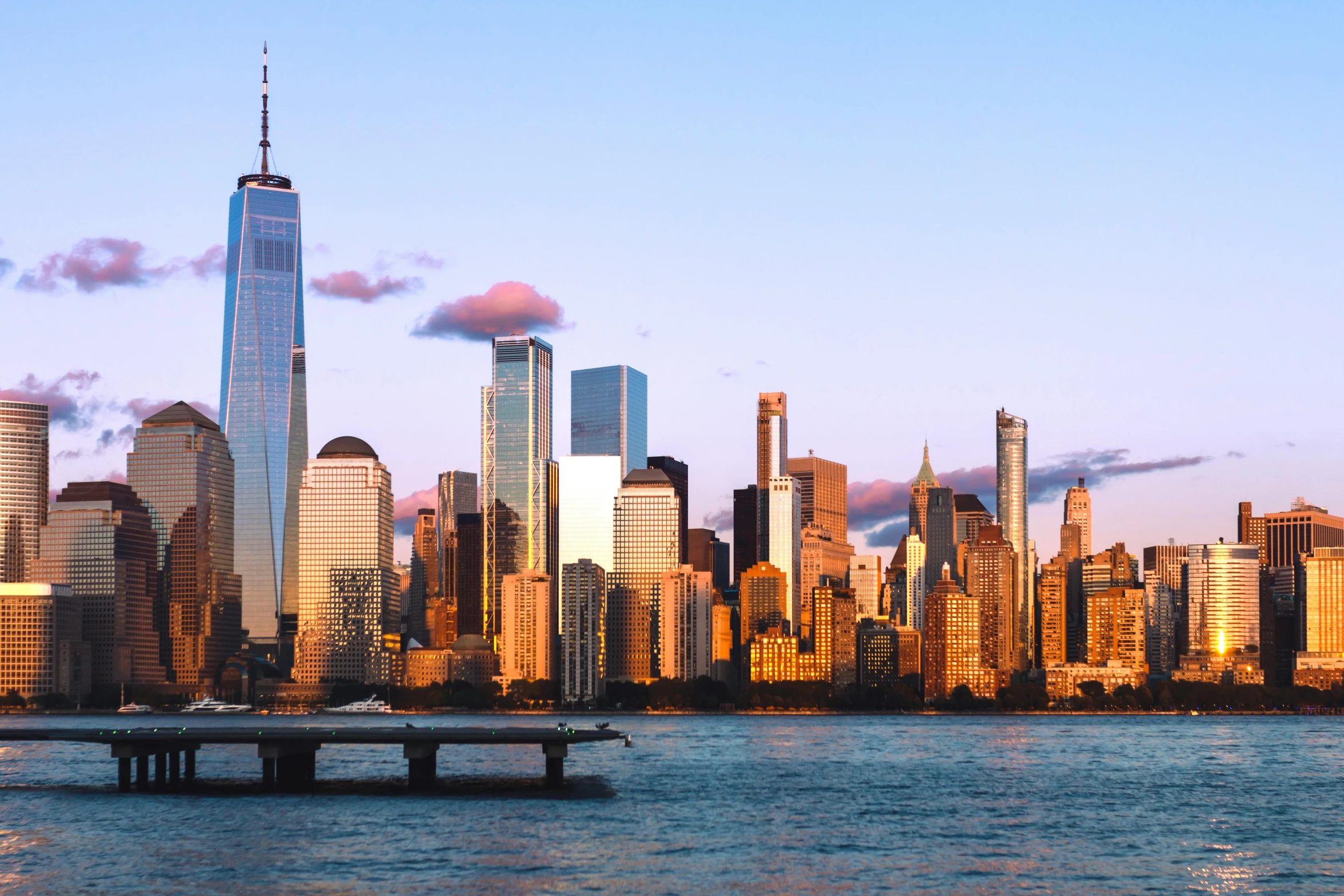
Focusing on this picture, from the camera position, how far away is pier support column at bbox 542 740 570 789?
122938mm

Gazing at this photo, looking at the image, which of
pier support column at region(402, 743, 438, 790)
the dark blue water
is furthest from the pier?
the dark blue water

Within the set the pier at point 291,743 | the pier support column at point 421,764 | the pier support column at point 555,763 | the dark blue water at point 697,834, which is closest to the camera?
the dark blue water at point 697,834

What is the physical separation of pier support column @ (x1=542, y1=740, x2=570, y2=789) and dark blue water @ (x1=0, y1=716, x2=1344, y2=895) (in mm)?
2801

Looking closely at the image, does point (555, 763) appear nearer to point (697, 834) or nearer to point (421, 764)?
point (421, 764)

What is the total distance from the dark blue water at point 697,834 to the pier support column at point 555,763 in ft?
9.19

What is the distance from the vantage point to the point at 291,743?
123 metres

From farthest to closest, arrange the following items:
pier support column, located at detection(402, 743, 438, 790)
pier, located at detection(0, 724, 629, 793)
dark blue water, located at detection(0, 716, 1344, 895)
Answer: pier support column, located at detection(402, 743, 438, 790)
pier, located at detection(0, 724, 629, 793)
dark blue water, located at detection(0, 716, 1344, 895)

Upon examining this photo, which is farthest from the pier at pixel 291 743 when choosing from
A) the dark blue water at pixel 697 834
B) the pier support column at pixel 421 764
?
the dark blue water at pixel 697 834

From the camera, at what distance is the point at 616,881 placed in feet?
265

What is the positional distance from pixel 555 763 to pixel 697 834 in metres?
25.7

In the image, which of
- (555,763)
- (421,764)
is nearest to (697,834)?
(555,763)

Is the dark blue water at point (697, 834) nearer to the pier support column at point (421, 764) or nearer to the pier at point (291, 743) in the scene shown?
the pier at point (291, 743)

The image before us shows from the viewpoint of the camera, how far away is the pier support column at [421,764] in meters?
123

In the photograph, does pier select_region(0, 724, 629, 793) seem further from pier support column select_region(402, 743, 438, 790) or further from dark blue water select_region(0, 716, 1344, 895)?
dark blue water select_region(0, 716, 1344, 895)
